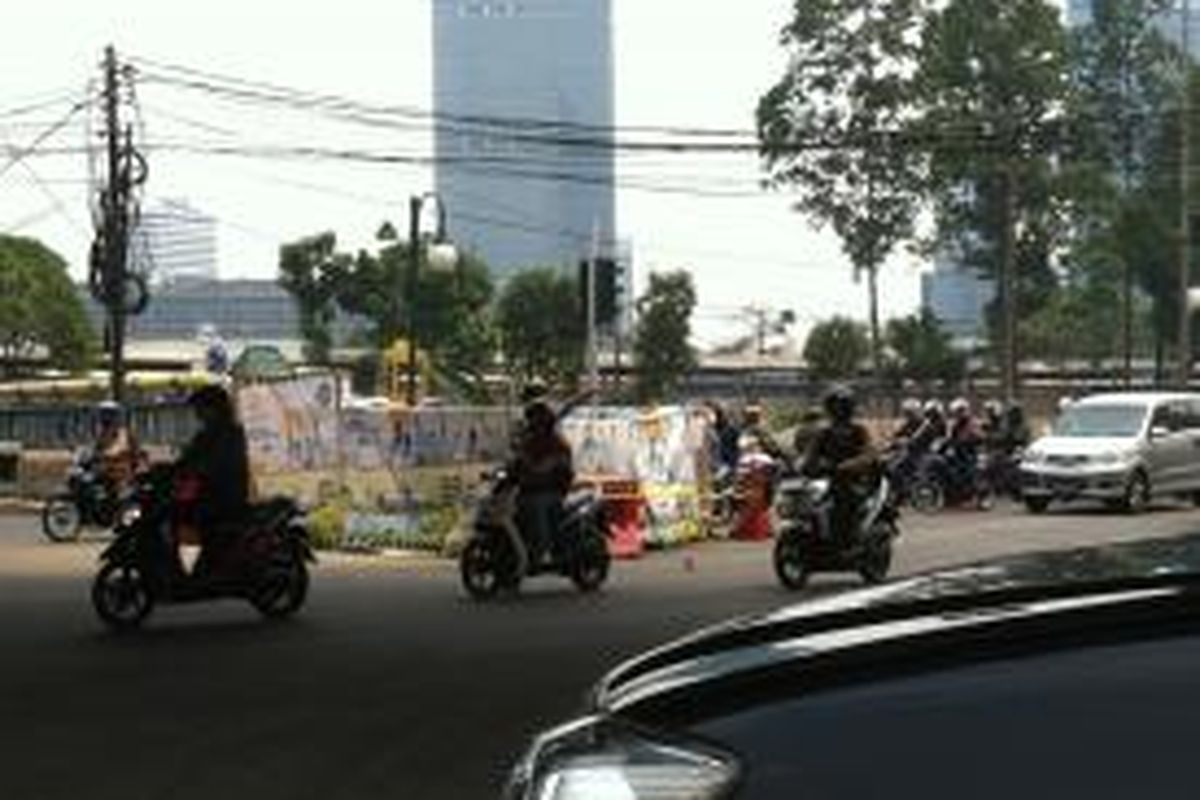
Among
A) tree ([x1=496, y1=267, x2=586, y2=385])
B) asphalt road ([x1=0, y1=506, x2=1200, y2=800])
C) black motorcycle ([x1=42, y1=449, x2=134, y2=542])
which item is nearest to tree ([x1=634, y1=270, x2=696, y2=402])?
tree ([x1=496, y1=267, x2=586, y2=385])

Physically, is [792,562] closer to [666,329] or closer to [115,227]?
[115,227]

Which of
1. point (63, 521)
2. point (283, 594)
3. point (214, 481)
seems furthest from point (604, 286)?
point (214, 481)

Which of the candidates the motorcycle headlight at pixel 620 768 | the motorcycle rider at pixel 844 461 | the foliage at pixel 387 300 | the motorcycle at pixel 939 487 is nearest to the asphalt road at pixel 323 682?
the motorcycle rider at pixel 844 461

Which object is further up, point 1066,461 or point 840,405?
point 840,405

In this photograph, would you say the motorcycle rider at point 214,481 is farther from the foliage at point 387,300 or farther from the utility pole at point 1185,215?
the foliage at point 387,300

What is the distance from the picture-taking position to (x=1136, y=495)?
114 feet

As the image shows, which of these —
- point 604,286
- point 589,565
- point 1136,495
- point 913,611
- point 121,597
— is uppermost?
point 604,286

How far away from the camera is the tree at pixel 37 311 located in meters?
90.6

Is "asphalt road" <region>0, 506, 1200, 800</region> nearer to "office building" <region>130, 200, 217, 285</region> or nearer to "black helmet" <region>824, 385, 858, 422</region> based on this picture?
"black helmet" <region>824, 385, 858, 422</region>

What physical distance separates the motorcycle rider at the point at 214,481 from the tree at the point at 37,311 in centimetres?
7376

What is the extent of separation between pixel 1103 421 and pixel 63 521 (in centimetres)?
1371

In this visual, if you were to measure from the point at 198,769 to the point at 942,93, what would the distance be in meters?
51.5

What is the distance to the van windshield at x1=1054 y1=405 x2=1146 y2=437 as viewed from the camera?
35.6 m

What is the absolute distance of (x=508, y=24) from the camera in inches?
2621
